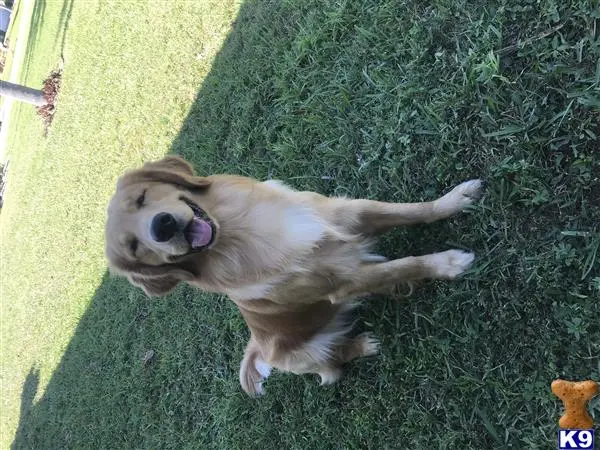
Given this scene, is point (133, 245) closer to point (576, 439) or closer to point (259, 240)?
point (259, 240)

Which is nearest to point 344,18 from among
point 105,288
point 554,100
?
point 554,100

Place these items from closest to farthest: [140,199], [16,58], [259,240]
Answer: [259,240] < [140,199] < [16,58]

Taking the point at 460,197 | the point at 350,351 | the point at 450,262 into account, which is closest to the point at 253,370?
the point at 350,351

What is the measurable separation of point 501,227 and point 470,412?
1.06m

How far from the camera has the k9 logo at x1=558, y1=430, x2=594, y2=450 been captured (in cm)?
208

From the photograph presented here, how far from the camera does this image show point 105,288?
6.97 meters

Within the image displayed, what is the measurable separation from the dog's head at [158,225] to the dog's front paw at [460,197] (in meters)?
1.37

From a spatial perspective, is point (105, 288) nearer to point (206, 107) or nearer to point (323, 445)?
point (206, 107)

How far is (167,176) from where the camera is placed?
10.2ft

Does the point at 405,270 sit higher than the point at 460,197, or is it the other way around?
the point at 460,197

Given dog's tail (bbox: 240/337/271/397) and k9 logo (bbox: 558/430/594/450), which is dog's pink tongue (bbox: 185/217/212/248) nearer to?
dog's tail (bbox: 240/337/271/397)

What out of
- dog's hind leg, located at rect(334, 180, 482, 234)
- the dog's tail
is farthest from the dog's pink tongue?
the dog's tail

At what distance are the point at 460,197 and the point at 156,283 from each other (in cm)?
187

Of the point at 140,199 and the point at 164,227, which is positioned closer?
the point at 164,227
